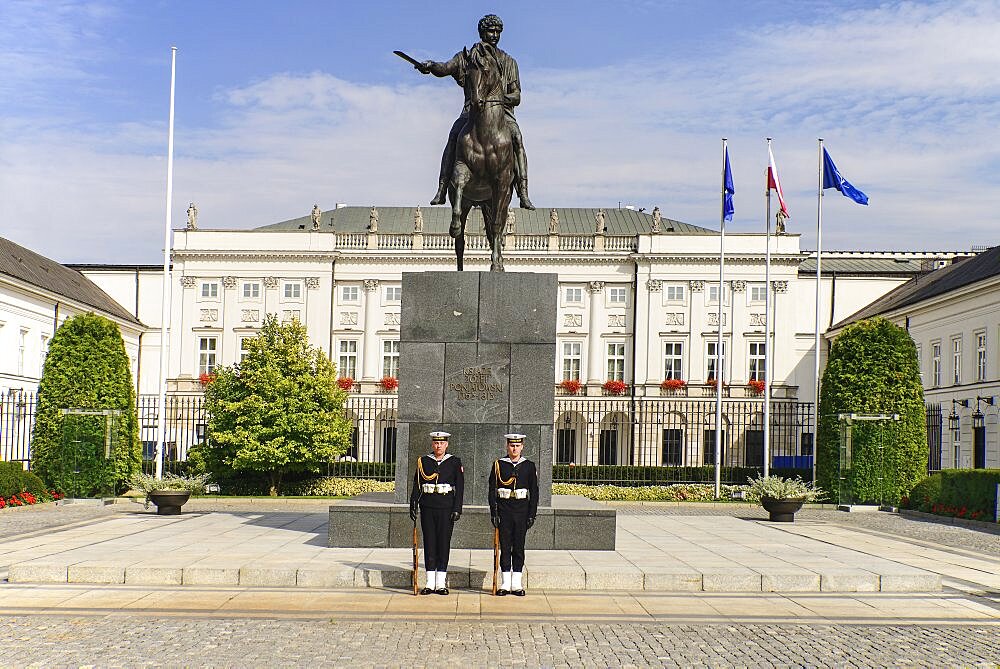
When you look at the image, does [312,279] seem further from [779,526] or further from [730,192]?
[779,526]

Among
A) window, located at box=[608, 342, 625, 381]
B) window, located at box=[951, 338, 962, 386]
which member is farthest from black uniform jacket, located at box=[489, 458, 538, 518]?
window, located at box=[608, 342, 625, 381]

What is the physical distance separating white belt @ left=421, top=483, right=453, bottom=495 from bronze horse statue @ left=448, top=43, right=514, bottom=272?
14.8 ft

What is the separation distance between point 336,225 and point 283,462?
1595 inches

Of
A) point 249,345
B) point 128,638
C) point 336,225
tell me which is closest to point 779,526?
point 128,638

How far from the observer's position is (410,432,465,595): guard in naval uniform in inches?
466

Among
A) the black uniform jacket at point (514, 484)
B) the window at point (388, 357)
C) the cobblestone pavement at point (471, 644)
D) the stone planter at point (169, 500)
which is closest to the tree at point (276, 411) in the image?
the stone planter at point (169, 500)

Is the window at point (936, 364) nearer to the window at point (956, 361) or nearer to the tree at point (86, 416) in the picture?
the window at point (956, 361)

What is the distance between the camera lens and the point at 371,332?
68.9m

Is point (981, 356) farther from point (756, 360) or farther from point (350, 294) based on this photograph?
point (350, 294)

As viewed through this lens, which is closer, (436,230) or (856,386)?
(856,386)

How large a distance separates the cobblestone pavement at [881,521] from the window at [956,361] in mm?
21387

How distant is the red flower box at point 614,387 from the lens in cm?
6512

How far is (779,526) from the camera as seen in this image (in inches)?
876

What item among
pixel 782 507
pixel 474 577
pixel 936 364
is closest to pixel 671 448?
pixel 936 364
